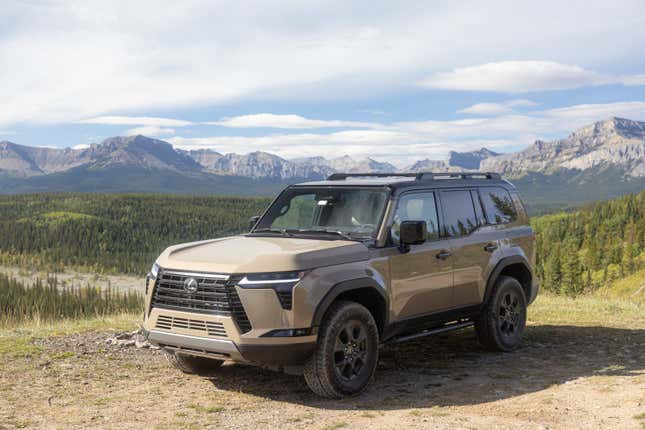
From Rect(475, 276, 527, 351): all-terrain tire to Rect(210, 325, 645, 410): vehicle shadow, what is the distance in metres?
0.19

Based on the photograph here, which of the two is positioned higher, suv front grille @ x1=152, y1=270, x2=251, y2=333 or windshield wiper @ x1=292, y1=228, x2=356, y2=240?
windshield wiper @ x1=292, y1=228, x2=356, y2=240

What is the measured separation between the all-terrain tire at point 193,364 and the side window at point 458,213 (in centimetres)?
354

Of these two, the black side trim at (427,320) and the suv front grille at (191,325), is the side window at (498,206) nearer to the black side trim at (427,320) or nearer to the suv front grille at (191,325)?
the black side trim at (427,320)

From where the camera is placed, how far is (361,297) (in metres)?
7.94

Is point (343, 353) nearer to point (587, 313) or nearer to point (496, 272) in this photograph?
point (496, 272)

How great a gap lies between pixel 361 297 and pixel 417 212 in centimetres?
148

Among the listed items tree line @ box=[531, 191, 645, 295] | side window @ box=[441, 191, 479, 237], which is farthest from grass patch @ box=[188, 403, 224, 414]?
tree line @ box=[531, 191, 645, 295]

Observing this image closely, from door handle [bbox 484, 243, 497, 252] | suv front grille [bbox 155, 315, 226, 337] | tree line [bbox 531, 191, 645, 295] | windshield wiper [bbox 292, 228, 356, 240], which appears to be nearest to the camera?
suv front grille [bbox 155, 315, 226, 337]

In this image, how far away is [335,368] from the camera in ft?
24.2

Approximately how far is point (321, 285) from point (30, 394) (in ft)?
11.7

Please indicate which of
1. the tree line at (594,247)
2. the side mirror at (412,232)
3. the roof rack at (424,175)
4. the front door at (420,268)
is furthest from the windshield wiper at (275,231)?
the tree line at (594,247)

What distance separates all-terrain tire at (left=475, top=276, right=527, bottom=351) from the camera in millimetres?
9784

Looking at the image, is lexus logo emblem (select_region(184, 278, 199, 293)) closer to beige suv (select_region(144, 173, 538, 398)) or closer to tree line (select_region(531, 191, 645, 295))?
beige suv (select_region(144, 173, 538, 398))

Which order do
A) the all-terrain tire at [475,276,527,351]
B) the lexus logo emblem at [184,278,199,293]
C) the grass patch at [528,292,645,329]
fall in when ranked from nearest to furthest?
the lexus logo emblem at [184,278,199,293], the all-terrain tire at [475,276,527,351], the grass patch at [528,292,645,329]
